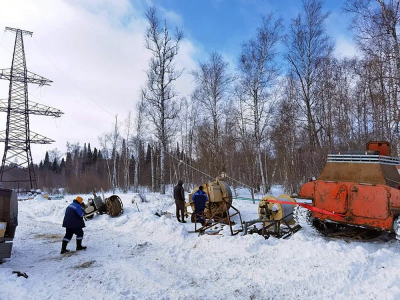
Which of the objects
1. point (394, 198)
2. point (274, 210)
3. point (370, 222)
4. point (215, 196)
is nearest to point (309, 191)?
point (274, 210)

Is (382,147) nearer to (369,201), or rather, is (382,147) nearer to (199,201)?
(369,201)

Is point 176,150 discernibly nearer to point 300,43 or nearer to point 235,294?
point 300,43

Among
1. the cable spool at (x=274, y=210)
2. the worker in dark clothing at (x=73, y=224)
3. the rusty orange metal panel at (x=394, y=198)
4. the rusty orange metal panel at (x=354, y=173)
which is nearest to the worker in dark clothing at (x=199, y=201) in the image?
the cable spool at (x=274, y=210)

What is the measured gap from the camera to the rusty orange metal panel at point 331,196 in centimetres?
723

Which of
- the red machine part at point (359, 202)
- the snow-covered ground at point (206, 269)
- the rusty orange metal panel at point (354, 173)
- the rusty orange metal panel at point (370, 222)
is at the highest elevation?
the rusty orange metal panel at point (354, 173)

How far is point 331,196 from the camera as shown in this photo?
749cm

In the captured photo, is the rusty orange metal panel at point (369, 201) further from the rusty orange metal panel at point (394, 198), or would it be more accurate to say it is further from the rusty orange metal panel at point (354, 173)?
the rusty orange metal panel at point (354, 173)

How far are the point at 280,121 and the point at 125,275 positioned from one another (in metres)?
17.9

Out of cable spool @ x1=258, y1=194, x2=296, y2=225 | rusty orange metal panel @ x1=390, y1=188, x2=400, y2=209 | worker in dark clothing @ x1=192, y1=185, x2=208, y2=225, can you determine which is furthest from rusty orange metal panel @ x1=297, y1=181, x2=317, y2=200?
worker in dark clothing @ x1=192, y1=185, x2=208, y2=225

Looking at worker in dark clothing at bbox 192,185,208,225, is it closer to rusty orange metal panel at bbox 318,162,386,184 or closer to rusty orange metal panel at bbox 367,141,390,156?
rusty orange metal panel at bbox 318,162,386,184

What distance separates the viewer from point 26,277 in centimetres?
514

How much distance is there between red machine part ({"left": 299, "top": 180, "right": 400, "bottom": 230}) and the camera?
257 inches

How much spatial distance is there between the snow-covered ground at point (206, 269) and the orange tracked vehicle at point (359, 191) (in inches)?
25.0

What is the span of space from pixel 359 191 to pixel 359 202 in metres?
0.28
